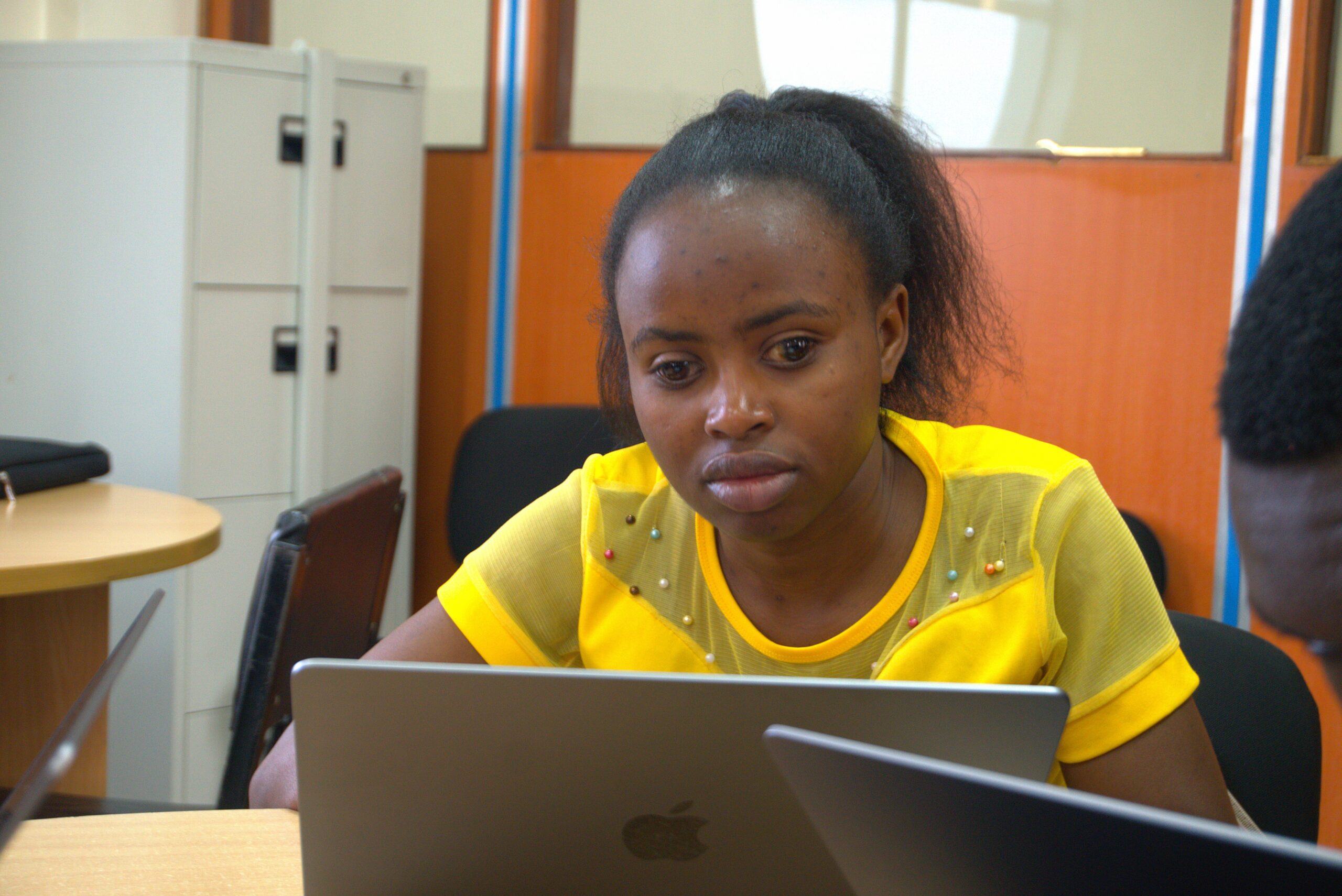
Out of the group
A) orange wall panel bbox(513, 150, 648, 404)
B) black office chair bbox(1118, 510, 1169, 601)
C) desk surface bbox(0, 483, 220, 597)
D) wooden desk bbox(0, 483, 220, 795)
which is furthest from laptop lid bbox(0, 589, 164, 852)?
orange wall panel bbox(513, 150, 648, 404)

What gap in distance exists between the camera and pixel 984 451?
1217mm

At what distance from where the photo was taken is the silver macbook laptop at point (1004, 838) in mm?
470

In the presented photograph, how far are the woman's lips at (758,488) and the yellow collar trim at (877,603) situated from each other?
0.14 meters

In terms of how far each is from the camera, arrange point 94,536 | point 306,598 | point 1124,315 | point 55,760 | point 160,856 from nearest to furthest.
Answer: point 55,760 → point 160,856 → point 306,598 → point 94,536 → point 1124,315

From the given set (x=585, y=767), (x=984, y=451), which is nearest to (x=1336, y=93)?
(x=984, y=451)

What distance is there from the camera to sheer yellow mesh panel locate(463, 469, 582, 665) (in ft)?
3.98

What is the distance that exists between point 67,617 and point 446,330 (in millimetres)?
1590

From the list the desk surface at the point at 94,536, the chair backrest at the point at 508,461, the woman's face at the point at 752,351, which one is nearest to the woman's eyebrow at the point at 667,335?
the woman's face at the point at 752,351

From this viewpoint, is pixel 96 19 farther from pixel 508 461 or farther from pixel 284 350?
pixel 508 461

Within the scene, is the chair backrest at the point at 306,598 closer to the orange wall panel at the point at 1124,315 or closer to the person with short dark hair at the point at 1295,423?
the person with short dark hair at the point at 1295,423

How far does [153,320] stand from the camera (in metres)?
2.85

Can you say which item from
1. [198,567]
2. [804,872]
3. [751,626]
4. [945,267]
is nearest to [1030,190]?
[945,267]

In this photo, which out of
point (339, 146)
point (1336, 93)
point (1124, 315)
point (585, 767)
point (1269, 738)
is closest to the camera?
point (585, 767)

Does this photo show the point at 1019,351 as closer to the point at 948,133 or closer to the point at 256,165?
the point at 948,133
